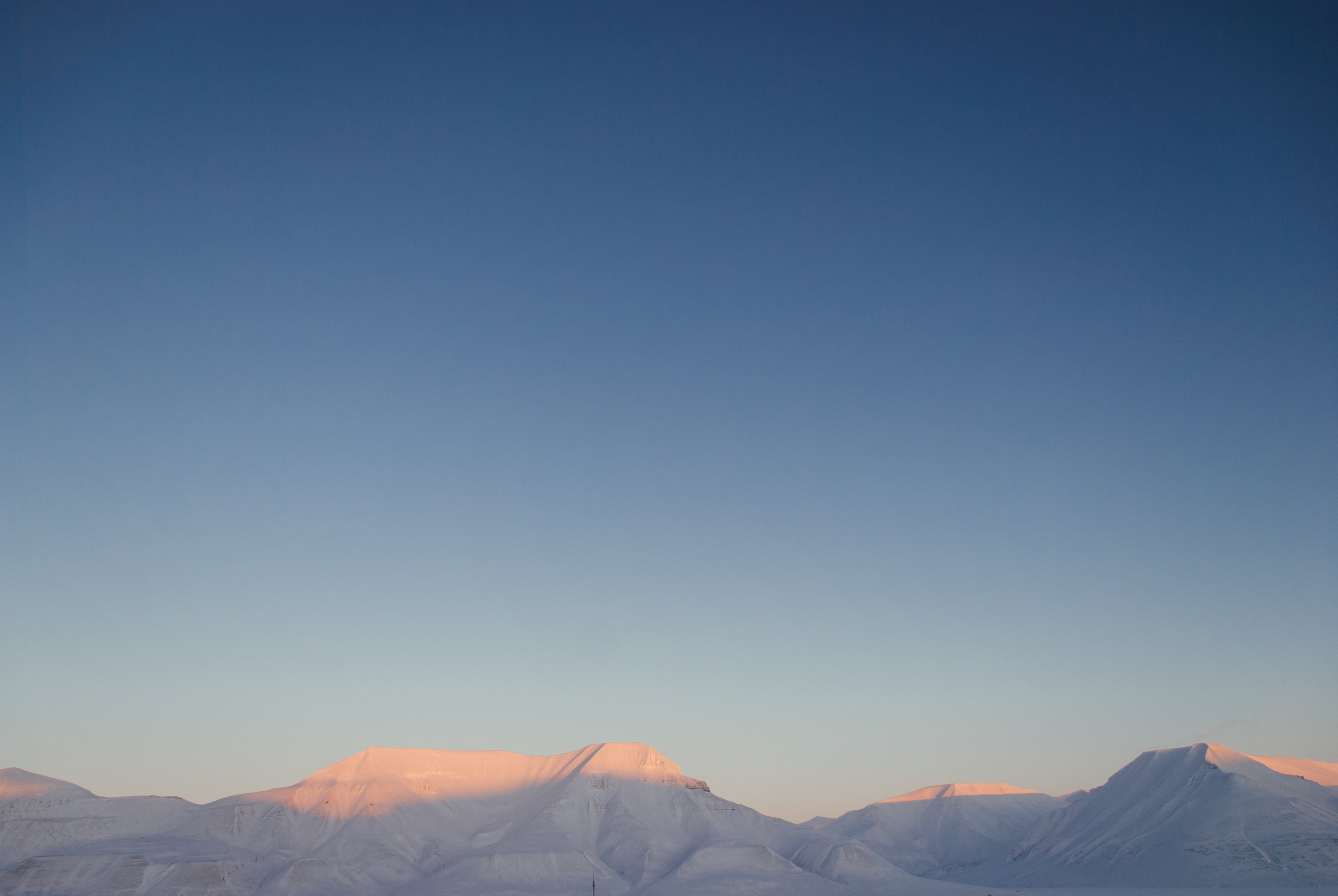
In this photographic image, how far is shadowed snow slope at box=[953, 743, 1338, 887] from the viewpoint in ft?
478

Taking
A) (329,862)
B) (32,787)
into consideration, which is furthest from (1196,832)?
(32,787)

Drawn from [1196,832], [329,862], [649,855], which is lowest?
[329,862]

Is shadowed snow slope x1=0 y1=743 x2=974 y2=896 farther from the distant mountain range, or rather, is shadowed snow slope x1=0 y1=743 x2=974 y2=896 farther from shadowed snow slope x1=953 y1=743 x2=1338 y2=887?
shadowed snow slope x1=953 y1=743 x2=1338 y2=887

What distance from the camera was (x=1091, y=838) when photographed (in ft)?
601

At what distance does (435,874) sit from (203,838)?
4776 centimetres

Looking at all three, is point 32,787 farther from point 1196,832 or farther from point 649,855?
point 1196,832

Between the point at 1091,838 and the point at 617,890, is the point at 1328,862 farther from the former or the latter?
the point at 617,890

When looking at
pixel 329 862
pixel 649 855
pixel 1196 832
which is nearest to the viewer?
pixel 1196 832

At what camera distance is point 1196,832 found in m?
159

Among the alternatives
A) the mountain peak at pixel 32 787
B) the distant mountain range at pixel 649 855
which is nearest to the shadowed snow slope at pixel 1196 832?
the distant mountain range at pixel 649 855

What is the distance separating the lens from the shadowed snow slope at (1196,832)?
14575cm

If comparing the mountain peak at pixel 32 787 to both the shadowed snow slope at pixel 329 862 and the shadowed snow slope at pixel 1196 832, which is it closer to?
the shadowed snow slope at pixel 329 862

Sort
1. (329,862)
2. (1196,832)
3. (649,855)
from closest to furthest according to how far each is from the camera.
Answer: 1. (1196,832)
2. (329,862)
3. (649,855)

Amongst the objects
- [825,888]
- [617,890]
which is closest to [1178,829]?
[825,888]
